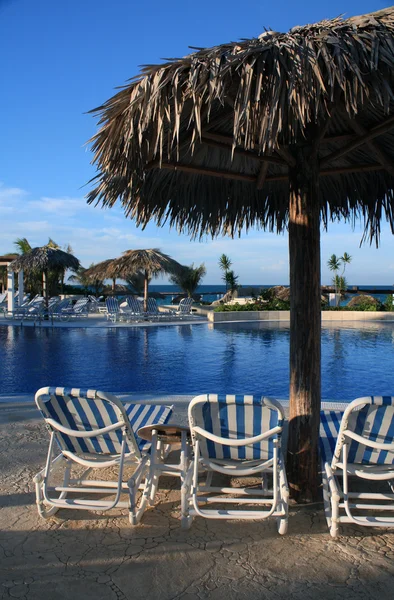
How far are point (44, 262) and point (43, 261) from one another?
0.06m

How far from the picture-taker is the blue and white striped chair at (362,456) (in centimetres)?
266

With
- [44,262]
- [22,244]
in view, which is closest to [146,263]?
[44,262]

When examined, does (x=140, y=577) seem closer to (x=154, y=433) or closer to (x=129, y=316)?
(x=154, y=433)

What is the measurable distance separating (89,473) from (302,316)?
2.08 metres

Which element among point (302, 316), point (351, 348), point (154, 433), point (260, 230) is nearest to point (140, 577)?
point (154, 433)

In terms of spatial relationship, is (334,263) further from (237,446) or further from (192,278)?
(237,446)

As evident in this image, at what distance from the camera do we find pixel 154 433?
3186 millimetres

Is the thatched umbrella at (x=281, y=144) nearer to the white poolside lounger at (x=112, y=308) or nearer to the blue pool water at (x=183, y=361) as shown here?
the blue pool water at (x=183, y=361)

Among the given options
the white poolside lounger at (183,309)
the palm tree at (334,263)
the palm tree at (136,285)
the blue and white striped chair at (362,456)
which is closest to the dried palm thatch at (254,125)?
the blue and white striped chair at (362,456)

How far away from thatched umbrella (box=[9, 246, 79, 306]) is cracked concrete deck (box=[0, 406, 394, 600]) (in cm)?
1783

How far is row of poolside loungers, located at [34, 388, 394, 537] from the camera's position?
2713 millimetres

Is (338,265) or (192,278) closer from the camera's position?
(192,278)

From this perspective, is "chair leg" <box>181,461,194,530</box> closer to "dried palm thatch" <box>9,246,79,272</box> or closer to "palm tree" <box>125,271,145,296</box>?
"dried palm thatch" <box>9,246,79,272</box>

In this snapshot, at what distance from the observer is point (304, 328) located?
325 cm
